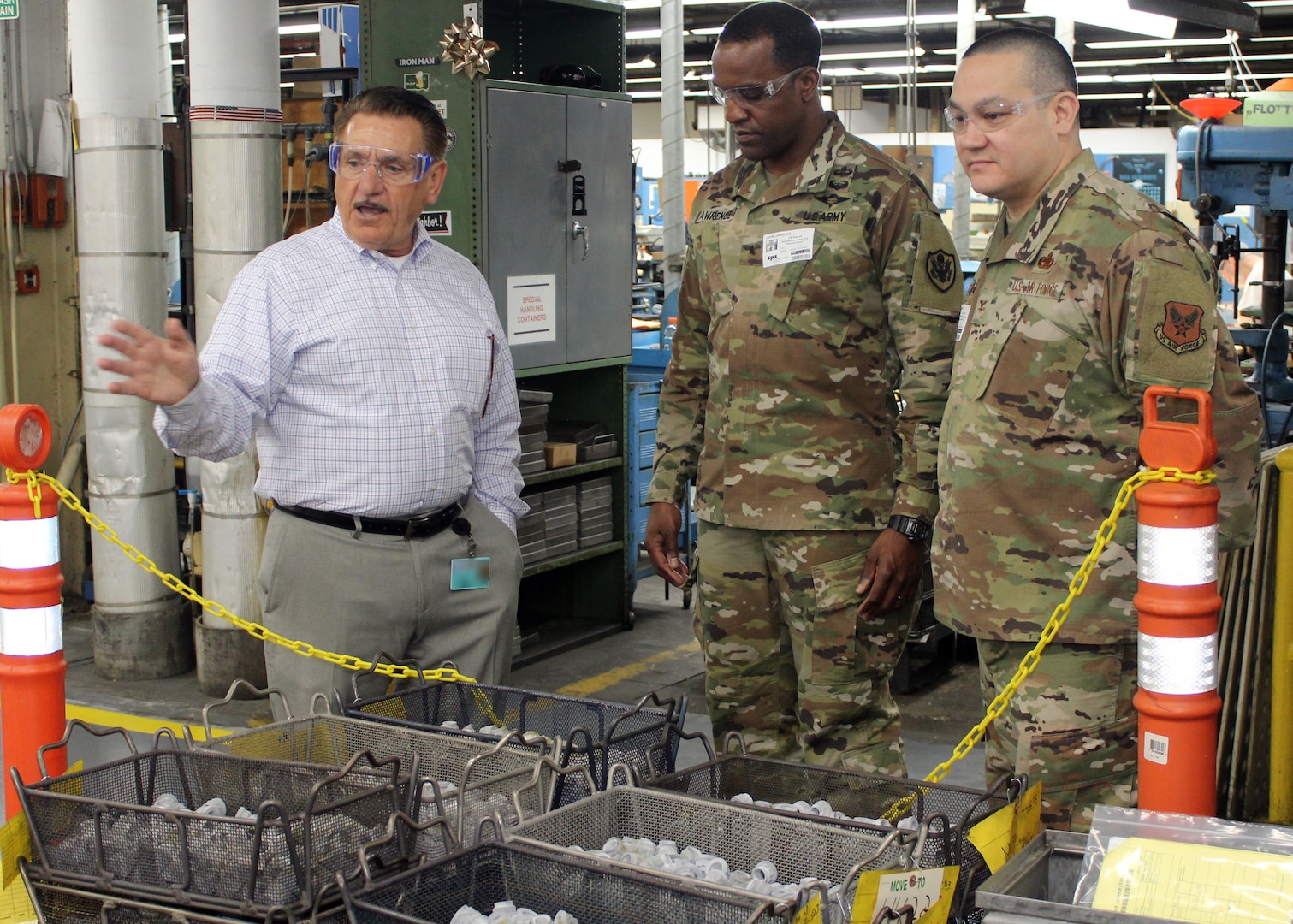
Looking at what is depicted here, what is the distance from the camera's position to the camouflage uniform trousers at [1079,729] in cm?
239

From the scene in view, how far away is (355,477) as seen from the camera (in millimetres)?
2857

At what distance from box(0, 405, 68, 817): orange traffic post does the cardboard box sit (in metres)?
3.25

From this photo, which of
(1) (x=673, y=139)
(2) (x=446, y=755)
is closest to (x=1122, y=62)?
(1) (x=673, y=139)

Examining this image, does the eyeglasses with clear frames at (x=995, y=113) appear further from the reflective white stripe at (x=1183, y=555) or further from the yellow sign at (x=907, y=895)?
the yellow sign at (x=907, y=895)

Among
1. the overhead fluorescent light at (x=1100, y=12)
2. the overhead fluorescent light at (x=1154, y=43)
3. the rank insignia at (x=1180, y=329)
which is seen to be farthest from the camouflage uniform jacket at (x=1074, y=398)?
the overhead fluorescent light at (x=1154, y=43)

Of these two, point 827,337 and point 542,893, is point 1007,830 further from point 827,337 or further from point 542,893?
point 827,337

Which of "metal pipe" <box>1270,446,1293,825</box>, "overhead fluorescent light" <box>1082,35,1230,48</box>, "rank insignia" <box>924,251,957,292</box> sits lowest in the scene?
"metal pipe" <box>1270,446,1293,825</box>

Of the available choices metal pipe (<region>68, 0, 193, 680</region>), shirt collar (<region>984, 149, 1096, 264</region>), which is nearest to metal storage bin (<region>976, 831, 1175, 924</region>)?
shirt collar (<region>984, 149, 1096, 264</region>)

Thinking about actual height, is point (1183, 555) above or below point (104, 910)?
above

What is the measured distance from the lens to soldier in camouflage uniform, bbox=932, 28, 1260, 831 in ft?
7.57

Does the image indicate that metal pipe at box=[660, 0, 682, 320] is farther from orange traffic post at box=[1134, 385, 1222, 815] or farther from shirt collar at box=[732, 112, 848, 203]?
orange traffic post at box=[1134, 385, 1222, 815]

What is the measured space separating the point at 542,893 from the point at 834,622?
1413 millimetres

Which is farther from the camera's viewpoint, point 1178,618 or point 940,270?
point 940,270

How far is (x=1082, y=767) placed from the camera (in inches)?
94.7
